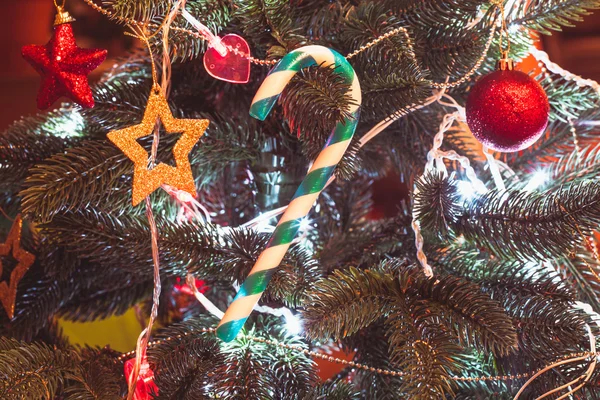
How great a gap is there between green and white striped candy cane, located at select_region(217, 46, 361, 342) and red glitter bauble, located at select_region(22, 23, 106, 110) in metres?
0.16

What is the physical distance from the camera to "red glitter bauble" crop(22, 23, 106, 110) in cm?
49

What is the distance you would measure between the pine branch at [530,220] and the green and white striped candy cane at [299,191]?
127 mm

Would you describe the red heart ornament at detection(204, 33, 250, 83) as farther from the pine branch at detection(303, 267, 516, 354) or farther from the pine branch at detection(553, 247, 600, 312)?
the pine branch at detection(553, 247, 600, 312)

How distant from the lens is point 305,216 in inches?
20.0

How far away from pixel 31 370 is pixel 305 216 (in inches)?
9.5

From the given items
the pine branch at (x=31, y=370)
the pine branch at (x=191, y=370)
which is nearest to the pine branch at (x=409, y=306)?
the pine branch at (x=191, y=370)

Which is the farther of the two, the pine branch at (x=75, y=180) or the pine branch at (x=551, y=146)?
the pine branch at (x=551, y=146)

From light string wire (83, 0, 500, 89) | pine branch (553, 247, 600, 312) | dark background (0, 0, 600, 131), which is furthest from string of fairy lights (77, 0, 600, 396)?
dark background (0, 0, 600, 131)

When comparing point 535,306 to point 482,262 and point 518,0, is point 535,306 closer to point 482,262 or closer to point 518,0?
point 482,262

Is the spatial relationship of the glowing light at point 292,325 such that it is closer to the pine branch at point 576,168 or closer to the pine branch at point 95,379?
the pine branch at point 95,379

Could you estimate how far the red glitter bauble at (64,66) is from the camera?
49cm

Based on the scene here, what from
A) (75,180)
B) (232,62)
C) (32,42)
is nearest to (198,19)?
(232,62)

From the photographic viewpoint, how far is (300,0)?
1.87 feet

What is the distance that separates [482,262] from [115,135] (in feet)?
1.09
